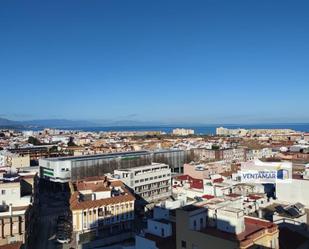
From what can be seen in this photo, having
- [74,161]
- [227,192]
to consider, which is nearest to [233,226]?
[227,192]

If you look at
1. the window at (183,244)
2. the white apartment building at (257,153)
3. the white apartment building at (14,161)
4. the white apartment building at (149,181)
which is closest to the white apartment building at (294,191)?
the window at (183,244)

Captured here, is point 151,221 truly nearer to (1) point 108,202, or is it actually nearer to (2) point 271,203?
(1) point 108,202

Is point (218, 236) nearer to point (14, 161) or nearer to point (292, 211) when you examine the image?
point (292, 211)

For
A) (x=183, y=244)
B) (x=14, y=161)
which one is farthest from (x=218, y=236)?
(x=14, y=161)

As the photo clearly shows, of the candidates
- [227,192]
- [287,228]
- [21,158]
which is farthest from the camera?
[21,158]

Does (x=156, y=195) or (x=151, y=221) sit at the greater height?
(x=151, y=221)

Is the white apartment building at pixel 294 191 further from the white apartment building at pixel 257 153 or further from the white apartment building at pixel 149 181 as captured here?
the white apartment building at pixel 257 153

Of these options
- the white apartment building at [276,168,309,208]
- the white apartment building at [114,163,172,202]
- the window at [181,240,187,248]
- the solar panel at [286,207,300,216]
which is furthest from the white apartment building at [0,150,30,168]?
the window at [181,240,187,248]

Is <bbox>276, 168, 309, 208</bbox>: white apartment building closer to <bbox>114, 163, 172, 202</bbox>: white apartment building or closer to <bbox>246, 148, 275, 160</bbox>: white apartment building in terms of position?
<bbox>114, 163, 172, 202</bbox>: white apartment building
